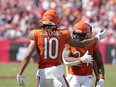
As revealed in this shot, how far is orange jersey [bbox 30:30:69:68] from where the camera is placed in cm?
670

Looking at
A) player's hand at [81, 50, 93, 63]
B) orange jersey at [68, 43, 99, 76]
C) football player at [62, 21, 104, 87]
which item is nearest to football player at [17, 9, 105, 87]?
player's hand at [81, 50, 93, 63]

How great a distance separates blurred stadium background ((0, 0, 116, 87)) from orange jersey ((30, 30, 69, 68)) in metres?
12.2

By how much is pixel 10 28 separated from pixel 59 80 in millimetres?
15300

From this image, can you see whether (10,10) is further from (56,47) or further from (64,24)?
(56,47)

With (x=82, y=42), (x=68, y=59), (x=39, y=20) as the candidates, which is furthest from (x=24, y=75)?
(x=82, y=42)

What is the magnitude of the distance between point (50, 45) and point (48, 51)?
84 mm

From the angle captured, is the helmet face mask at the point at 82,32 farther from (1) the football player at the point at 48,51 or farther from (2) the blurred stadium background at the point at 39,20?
(2) the blurred stadium background at the point at 39,20

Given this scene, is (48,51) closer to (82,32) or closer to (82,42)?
(82,42)

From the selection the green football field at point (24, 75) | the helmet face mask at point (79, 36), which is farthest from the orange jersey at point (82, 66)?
the green football field at point (24, 75)

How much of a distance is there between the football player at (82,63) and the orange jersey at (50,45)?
57cm

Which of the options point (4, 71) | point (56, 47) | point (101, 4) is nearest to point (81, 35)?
point (56, 47)

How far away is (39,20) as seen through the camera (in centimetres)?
2217

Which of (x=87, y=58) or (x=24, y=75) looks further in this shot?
(x=24, y=75)

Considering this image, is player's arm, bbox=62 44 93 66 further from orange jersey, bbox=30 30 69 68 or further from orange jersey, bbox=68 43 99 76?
orange jersey, bbox=30 30 69 68
